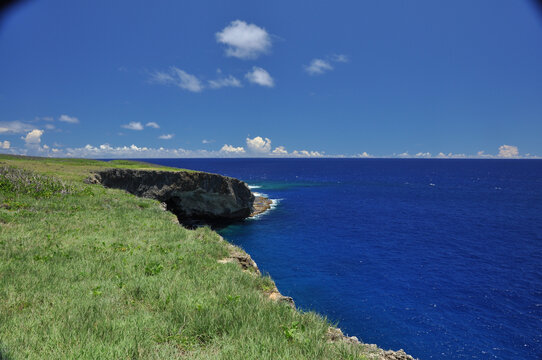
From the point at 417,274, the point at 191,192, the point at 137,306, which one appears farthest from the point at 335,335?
the point at 191,192

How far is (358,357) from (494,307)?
873 inches

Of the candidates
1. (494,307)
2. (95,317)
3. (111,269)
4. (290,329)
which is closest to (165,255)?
(111,269)

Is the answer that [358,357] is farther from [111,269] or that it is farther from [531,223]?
[531,223]

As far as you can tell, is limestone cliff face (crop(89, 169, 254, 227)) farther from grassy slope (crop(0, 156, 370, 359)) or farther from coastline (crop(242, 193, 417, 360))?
coastline (crop(242, 193, 417, 360))

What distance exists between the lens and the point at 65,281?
6805 mm

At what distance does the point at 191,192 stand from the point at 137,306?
124ft

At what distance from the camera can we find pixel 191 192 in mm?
42281

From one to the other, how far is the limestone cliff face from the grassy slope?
94.5 ft

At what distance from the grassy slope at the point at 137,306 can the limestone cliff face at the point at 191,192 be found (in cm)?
2881

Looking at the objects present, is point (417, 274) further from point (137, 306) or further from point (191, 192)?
point (191, 192)

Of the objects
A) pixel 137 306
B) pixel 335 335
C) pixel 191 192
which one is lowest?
pixel 191 192

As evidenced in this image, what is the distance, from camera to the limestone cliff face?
38.5 metres

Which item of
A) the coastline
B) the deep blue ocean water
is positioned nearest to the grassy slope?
the coastline

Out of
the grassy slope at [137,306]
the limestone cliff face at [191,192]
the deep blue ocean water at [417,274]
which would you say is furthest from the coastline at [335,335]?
the limestone cliff face at [191,192]
